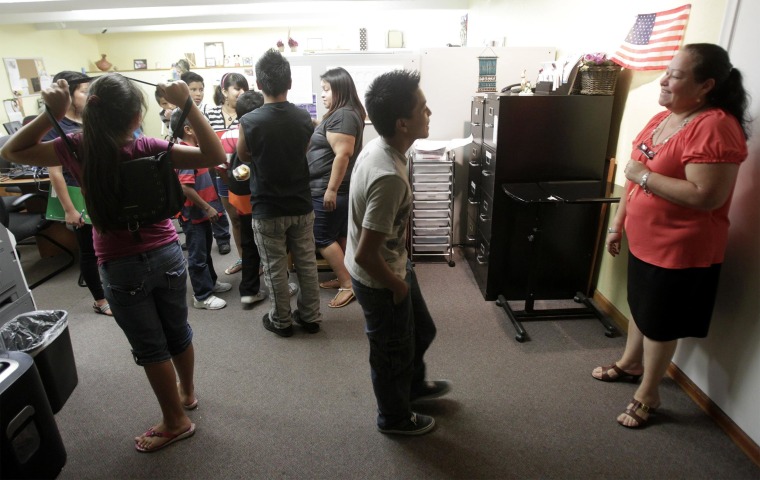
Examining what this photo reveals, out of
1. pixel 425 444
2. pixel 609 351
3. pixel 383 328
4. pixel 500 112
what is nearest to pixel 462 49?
pixel 500 112

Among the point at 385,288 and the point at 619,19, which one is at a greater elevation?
the point at 619,19

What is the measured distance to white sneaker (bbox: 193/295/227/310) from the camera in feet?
9.10

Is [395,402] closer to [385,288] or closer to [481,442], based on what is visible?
[481,442]

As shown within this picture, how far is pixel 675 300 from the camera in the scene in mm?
1600

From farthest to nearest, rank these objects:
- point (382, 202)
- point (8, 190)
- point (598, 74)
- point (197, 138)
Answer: point (8, 190), point (598, 74), point (197, 138), point (382, 202)

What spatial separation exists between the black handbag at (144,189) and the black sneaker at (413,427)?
1.14 metres

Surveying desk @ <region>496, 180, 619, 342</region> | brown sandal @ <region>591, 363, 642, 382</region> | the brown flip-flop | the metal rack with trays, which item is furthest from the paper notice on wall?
brown sandal @ <region>591, 363, 642, 382</region>

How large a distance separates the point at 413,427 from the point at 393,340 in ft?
1.47

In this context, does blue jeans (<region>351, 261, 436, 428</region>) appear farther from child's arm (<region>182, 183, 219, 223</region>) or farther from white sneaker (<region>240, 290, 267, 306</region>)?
child's arm (<region>182, 183, 219, 223</region>)

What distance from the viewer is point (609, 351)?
2246 millimetres

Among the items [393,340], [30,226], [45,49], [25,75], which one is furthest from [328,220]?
[45,49]

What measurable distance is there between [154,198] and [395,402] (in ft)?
3.59

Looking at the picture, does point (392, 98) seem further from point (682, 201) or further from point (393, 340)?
point (682, 201)

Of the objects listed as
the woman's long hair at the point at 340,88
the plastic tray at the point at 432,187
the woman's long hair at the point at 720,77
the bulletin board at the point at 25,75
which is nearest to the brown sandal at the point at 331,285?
the plastic tray at the point at 432,187
